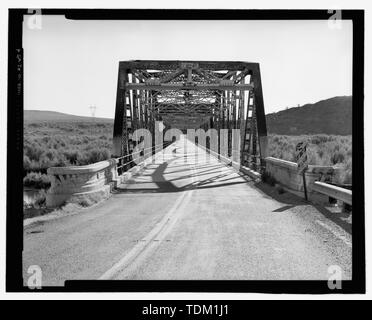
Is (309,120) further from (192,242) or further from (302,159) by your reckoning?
(192,242)

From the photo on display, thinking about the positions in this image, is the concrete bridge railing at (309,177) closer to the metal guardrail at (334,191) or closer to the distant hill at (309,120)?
the metal guardrail at (334,191)

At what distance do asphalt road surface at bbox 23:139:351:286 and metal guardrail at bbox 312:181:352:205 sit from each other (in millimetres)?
405

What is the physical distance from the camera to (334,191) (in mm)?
6363

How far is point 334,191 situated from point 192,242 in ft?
10.7

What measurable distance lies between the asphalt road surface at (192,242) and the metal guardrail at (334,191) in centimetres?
41

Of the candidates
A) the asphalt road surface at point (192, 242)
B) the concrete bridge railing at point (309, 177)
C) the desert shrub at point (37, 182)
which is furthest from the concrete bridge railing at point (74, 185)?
the desert shrub at point (37, 182)

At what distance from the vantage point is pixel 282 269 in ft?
12.6

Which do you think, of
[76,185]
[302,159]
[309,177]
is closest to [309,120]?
[302,159]

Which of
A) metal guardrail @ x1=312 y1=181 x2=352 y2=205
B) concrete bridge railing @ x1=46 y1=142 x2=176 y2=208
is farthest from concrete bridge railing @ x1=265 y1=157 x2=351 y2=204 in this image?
concrete bridge railing @ x1=46 y1=142 x2=176 y2=208

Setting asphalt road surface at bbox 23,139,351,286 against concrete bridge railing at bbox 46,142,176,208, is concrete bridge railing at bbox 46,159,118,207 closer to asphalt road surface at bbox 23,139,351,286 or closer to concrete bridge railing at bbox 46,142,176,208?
concrete bridge railing at bbox 46,142,176,208

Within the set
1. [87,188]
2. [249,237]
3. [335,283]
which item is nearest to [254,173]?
[87,188]

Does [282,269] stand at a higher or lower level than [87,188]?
lower
